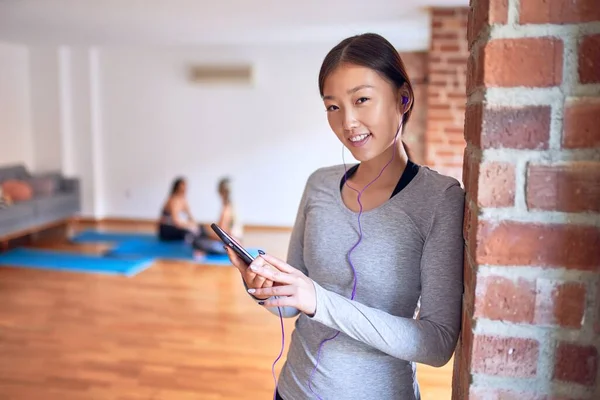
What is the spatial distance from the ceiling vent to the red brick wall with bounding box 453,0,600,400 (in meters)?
6.27

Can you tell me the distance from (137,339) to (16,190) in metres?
3.61

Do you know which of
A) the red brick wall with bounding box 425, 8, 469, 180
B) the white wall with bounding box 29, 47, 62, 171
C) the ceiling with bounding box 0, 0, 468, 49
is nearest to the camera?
the ceiling with bounding box 0, 0, 468, 49

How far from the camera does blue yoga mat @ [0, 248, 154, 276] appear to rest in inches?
194

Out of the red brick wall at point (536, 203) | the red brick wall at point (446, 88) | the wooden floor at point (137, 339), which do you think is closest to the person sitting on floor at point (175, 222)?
the wooden floor at point (137, 339)

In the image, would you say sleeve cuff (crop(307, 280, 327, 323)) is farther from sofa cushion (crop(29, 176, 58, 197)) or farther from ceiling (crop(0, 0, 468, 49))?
sofa cushion (crop(29, 176, 58, 197))

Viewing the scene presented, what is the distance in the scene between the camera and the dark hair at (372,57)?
0.89 metres

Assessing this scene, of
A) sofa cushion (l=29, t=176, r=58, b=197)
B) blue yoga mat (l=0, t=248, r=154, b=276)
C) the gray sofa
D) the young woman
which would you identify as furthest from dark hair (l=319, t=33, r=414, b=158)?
sofa cushion (l=29, t=176, r=58, b=197)

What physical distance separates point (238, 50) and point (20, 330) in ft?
14.7

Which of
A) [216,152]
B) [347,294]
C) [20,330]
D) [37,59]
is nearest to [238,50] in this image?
[216,152]

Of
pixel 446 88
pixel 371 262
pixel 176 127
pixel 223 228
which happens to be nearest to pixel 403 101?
pixel 371 262

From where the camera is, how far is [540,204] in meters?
0.60

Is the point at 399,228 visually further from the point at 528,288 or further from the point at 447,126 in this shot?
the point at 447,126

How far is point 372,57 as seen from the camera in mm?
890

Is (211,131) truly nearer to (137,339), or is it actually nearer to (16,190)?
(16,190)
